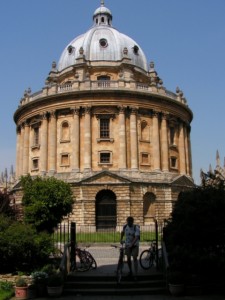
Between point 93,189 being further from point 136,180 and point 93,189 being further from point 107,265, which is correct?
point 107,265

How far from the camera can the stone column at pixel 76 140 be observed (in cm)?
4178

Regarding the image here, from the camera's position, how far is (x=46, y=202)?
1128 inches

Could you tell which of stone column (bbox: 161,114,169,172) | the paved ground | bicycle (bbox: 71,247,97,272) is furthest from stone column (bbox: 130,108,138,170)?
bicycle (bbox: 71,247,97,272)

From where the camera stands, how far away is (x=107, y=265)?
1758 centimetres

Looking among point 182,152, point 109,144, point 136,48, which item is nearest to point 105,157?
point 109,144

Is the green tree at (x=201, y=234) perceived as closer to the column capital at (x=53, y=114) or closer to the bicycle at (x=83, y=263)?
the bicycle at (x=83, y=263)

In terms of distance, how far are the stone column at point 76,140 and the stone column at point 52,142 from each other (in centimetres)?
234

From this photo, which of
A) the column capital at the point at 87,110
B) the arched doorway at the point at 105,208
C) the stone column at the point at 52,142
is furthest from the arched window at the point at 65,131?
the arched doorway at the point at 105,208

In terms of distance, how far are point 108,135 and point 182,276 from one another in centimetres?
3087

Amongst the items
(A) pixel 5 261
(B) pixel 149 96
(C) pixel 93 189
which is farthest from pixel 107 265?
(B) pixel 149 96

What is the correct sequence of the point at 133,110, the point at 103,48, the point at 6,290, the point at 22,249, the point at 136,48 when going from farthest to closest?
1. the point at 136,48
2. the point at 103,48
3. the point at 133,110
4. the point at 22,249
5. the point at 6,290

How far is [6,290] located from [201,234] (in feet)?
23.9

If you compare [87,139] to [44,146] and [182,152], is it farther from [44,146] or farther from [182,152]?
[182,152]

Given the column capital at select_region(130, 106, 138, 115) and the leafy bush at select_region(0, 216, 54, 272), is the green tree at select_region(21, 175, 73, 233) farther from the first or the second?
the column capital at select_region(130, 106, 138, 115)
